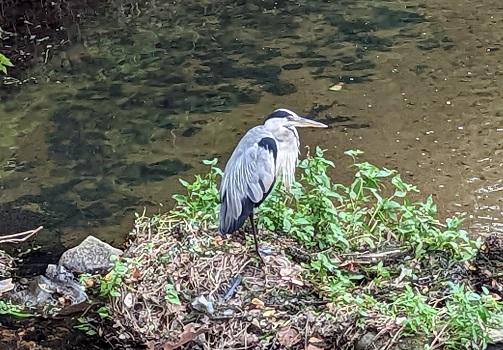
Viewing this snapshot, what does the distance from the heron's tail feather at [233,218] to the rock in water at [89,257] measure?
1.16 metres

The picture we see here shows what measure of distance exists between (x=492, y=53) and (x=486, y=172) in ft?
9.67

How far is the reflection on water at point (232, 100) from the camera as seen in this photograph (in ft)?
20.2

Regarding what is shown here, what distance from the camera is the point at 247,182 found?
13.7ft

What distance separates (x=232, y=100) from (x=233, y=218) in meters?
3.84

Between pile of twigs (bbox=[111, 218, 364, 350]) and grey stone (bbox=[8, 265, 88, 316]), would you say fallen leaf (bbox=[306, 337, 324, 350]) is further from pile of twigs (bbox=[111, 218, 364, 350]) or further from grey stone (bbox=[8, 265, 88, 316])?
grey stone (bbox=[8, 265, 88, 316])

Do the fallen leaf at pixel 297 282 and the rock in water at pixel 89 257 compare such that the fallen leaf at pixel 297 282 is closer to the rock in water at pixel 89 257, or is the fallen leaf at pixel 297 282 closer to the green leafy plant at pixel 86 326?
the green leafy plant at pixel 86 326

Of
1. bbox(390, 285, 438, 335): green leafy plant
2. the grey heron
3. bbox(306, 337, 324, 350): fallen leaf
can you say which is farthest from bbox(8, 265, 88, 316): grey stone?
bbox(390, 285, 438, 335): green leafy plant

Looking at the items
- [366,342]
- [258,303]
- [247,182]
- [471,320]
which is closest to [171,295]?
[258,303]

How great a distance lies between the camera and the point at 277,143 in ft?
14.2

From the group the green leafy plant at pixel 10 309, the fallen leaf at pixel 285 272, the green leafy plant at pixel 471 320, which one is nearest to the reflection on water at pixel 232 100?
the green leafy plant at pixel 10 309

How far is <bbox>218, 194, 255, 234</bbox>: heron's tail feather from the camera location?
4.16 m

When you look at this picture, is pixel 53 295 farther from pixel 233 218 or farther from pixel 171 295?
pixel 233 218

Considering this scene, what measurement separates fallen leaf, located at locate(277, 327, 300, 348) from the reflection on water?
1.99 meters

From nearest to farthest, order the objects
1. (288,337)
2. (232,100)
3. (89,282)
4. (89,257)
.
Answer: (288,337), (89,282), (89,257), (232,100)
